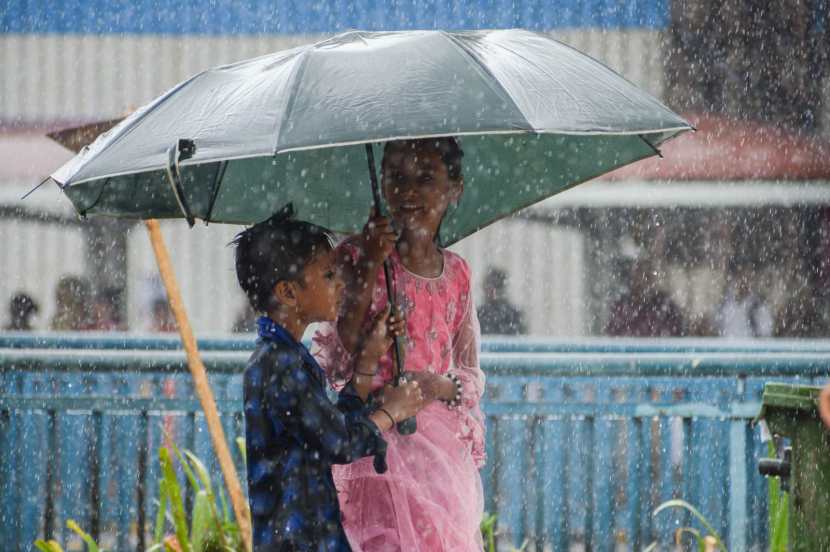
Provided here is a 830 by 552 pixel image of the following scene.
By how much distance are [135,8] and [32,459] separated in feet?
17.4

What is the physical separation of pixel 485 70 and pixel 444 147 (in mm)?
421

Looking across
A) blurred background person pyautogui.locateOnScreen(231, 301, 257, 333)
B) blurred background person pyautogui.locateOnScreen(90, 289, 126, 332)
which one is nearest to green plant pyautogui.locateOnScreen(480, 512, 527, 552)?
blurred background person pyautogui.locateOnScreen(231, 301, 257, 333)

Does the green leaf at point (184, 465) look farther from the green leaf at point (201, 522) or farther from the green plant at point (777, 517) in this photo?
the green plant at point (777, 517)

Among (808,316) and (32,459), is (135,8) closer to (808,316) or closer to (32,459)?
(32,459)

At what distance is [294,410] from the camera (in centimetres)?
271

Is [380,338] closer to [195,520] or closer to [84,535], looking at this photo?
[195,520]

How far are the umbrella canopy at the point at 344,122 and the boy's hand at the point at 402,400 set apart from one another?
67cm

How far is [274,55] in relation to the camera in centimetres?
302

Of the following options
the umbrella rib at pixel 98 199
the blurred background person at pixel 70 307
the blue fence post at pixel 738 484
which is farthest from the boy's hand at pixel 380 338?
the blurred background person at pixel 70 307

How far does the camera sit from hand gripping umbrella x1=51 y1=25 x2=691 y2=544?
100.0 inches

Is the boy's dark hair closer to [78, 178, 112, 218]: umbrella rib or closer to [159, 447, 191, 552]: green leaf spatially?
[78, 178, 112, 218]: umbrella rib

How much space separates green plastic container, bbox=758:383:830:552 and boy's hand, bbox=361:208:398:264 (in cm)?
120

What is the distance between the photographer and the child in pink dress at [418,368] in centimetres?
298

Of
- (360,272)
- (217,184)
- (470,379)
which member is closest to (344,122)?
(360,272)
